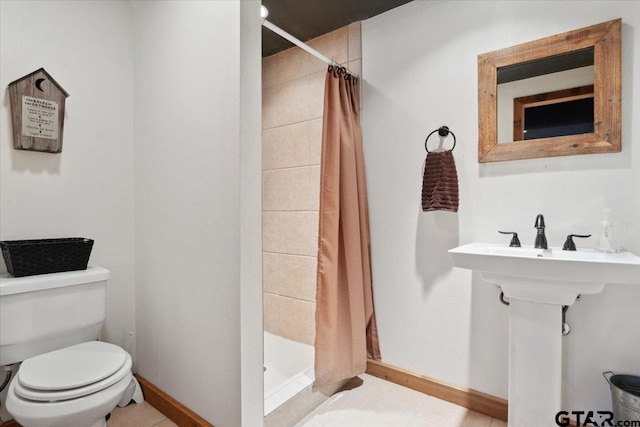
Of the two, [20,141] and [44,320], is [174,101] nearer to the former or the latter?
[20,141]

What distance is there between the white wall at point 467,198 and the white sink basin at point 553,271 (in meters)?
0.26

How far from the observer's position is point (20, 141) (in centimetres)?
155

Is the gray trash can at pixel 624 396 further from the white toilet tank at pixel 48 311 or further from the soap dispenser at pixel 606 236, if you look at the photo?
the white toilet tank at pixel 48 311

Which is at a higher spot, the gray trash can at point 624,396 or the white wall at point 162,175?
the white wall at point 162,175

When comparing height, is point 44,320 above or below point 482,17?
below

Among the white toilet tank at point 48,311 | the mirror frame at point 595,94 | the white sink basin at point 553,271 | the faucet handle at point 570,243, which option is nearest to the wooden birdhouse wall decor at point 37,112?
the white toilet tank at point 48,311

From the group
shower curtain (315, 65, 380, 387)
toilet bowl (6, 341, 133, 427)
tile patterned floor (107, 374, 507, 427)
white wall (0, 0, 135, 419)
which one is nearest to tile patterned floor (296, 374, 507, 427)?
tile patterned floor (107, 374, 507, 427)

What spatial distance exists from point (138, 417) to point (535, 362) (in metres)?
1.92

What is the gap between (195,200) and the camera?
1.55 m

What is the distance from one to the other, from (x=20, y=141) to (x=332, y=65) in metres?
1.65

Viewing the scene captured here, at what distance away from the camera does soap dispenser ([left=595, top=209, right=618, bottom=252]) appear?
54.9 inches

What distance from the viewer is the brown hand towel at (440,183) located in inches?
68.9

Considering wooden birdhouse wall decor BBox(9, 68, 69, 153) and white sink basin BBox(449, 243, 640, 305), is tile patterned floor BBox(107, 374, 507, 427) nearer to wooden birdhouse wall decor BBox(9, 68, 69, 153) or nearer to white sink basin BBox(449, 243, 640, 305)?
white sink basin BBox(449, 243, 640, 305)

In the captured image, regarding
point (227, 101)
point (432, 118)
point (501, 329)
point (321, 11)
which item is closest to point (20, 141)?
point (227, 101)
